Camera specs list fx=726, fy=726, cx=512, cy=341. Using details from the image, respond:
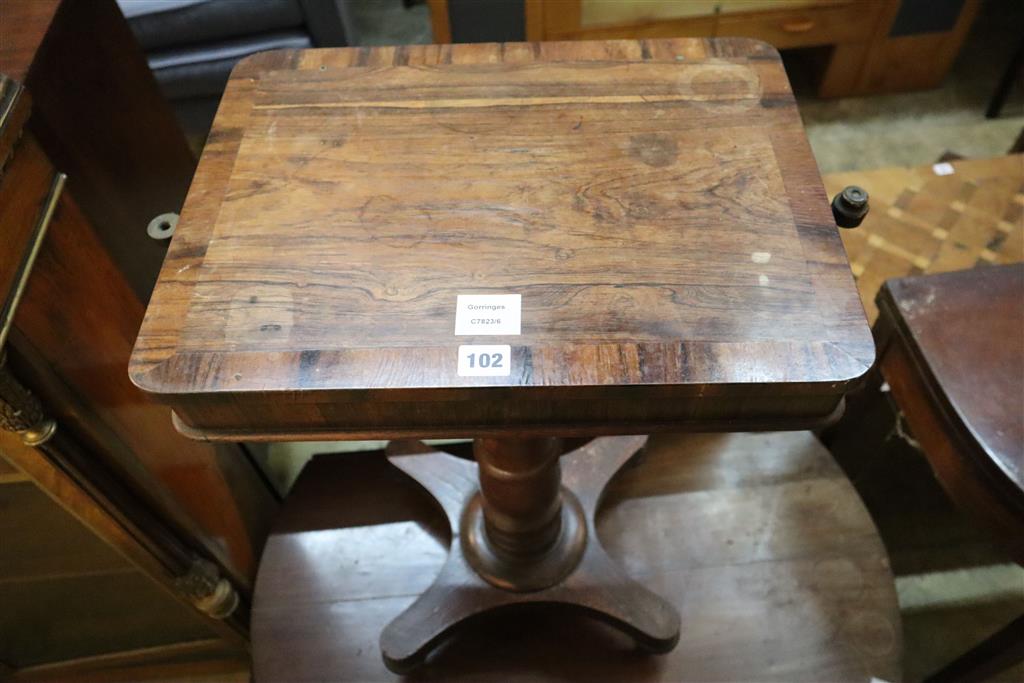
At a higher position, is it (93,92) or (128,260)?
(93,92)

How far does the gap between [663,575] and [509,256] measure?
68cm

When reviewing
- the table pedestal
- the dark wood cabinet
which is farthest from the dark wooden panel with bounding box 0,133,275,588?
the table pedestal

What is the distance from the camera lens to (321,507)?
119 centimetres

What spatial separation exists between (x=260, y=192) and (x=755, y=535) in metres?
0.88

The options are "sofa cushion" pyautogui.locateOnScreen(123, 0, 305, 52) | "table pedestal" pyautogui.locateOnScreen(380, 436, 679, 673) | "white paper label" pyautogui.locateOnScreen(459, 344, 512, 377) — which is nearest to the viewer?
"white paper label" pyautogui.locateOnScreen(459, 344, 512, 377)

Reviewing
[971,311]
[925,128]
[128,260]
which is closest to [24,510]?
[128,260]

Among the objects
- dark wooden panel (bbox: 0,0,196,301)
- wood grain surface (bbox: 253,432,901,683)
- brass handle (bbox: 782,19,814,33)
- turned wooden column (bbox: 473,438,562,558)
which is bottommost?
wood grain surface (bbox: 253,432,901,683)

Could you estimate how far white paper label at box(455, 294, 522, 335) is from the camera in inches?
23.0

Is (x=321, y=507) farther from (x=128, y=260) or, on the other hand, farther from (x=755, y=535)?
(x=755, y=535)

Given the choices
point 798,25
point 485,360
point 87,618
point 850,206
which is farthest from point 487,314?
point 798,25

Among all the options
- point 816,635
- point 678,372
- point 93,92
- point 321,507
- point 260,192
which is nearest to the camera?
point 678,372

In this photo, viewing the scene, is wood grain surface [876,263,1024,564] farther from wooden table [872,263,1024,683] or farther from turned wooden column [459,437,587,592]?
turned wooden column [459,437,587,592]

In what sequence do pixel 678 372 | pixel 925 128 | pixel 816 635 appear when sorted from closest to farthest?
pixel 678 372 → pixel 816 635 → pixel 925 128

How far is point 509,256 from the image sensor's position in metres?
0.62
